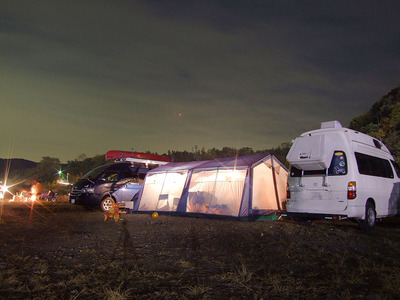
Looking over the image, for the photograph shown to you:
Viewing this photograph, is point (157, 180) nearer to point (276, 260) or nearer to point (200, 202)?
point (200, 202)

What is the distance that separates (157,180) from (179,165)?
1104mm

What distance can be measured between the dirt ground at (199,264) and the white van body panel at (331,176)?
69 centimetres

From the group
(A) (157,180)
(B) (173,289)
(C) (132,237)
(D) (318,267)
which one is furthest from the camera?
(A) (157,180)

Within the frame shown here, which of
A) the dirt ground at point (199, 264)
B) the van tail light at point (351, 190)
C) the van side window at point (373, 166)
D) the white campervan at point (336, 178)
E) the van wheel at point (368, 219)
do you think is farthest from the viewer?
the van side window at point (373, 166)

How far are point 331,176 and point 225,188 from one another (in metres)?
4.00

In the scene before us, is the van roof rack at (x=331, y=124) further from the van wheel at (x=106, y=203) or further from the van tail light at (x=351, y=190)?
the van wheel at (x=106, y=203)

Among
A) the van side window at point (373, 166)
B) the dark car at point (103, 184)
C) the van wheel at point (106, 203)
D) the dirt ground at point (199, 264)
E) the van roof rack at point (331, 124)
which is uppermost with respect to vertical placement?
the van roof rack at point (331, 124)

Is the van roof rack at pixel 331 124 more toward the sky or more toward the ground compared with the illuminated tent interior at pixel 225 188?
more toward the sky

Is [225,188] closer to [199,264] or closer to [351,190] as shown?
[351,190]

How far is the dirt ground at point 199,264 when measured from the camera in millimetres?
3775

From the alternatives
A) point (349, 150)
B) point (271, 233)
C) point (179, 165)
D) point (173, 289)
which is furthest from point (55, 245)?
point (179, 165)

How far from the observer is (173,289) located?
3.87 m

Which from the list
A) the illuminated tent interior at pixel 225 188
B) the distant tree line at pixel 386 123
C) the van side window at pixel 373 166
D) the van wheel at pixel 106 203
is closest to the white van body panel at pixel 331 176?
the van side window at pixel 373 166

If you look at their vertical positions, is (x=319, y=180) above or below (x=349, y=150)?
below
